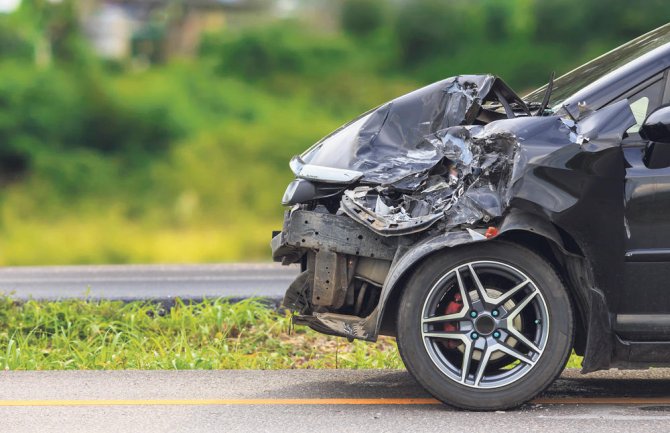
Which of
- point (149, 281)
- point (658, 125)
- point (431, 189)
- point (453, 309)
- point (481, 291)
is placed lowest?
point (149, 281)

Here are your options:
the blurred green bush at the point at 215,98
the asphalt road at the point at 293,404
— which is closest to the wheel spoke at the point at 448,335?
the asphalt road at the point at 293,404

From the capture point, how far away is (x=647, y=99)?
568 cm

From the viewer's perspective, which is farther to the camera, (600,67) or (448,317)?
(600,67)

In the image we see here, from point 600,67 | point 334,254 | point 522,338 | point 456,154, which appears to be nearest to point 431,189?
point 456,154

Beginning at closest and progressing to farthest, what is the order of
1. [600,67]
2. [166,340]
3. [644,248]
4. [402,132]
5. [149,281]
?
[644,248] < [402,132] < [600,67] < [166,340] < [149,281]

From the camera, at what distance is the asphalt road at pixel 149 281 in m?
10.4

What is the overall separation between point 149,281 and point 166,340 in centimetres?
414

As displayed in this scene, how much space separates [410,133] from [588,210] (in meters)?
1.15

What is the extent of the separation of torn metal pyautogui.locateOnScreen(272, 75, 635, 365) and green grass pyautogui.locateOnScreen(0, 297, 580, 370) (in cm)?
151

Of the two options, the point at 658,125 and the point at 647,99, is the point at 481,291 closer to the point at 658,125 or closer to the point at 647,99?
the point at 658,125

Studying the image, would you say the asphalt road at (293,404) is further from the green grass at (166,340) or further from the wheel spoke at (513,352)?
the green grass at (166,340)

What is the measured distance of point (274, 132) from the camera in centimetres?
2959

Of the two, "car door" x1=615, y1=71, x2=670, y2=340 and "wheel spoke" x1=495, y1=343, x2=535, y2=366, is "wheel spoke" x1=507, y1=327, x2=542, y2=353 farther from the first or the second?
"car door" x1=615, y1=71, x2=670, y2=340

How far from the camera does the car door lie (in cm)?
547
